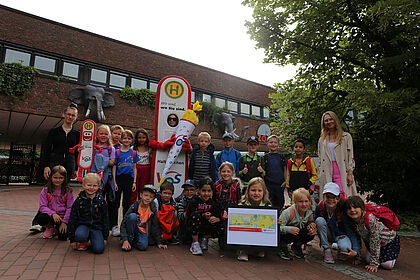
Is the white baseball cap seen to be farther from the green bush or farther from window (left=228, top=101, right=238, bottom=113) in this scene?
window (left=228, top=101, right=238, bottom=113)

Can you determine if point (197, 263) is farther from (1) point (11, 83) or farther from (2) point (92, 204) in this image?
(1) point (11, 83)

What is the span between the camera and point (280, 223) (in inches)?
139

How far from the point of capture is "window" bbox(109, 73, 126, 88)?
13094mm

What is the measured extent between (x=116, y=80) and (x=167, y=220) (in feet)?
36.2

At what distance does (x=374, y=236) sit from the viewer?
10.7 feet

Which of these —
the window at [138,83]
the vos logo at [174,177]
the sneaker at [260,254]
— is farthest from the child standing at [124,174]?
the window at [138,83]

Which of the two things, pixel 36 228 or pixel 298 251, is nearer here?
pixel 298 251

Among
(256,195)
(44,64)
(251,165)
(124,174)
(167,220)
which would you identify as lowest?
(167,220)

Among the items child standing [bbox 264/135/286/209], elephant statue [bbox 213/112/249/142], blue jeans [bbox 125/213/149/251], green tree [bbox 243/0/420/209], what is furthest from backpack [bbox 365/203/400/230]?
elephant statue [bbox 213/112/249/142]

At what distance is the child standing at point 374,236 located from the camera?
327 cm

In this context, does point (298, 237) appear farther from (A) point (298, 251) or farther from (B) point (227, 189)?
(B) point (227, 189)

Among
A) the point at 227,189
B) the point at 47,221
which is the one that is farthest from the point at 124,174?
the point at 227,189

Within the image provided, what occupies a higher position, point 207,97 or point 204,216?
point 207,97

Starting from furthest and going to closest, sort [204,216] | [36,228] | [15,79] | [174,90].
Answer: [15,79] → [174,90] → [36,228] → [204,216]
